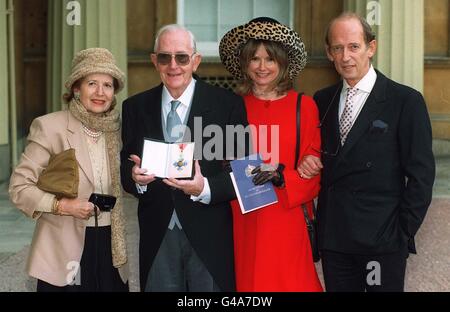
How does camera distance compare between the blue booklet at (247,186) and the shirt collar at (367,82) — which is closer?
the blue booklet at (247,186)

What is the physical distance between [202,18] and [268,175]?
9486mm

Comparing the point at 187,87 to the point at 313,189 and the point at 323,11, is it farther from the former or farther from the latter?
the point at 323,11

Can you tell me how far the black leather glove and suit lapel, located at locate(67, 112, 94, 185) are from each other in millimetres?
786

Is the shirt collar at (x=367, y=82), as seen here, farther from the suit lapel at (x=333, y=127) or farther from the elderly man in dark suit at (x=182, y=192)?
the elderly man in dark suit at (x=182, y=192)

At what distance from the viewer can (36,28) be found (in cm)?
1198

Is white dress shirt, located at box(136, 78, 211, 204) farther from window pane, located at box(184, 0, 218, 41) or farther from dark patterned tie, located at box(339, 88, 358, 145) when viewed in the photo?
window pane, located at box(184, 0, 218, 41)

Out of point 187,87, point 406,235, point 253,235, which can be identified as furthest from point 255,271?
point 187,87

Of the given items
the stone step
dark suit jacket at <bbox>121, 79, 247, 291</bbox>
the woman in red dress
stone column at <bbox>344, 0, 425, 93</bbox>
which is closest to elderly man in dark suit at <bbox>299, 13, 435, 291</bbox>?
the woman in red dress

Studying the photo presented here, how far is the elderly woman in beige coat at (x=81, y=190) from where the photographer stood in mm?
3314

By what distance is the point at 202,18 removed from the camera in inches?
492

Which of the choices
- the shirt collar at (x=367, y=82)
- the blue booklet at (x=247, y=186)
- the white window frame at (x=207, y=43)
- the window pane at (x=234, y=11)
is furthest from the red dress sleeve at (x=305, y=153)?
the window pane at (x=234, y=11)

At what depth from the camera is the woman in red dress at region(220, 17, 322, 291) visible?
3479mm

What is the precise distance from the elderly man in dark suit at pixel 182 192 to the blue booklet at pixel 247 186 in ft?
0.16

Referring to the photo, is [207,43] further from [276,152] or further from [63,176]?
[63,176]
